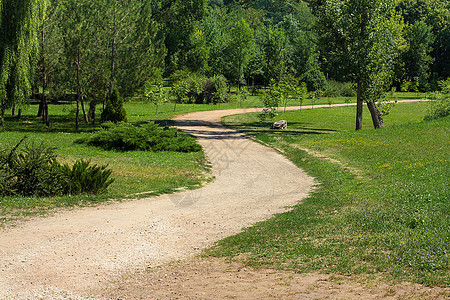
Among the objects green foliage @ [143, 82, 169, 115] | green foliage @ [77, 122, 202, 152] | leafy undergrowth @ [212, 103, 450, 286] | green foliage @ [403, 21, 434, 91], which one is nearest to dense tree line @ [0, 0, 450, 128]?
green foliage @ [143, 82, 169, 115]

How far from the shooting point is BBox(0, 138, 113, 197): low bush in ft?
42.4

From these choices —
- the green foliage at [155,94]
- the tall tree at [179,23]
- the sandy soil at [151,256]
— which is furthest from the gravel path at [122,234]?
the tall tree at [179,23]

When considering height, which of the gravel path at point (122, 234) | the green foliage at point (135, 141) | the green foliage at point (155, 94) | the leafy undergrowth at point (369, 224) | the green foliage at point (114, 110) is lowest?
the gravel path at point (122, 234)

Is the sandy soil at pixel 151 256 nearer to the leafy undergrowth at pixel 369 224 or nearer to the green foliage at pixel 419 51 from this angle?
the leafy undergrowth at pixel 369 224

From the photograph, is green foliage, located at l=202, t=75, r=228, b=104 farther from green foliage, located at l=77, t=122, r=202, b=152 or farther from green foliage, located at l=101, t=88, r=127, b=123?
green foliage, located at l=77, t=122, r=202, b=152

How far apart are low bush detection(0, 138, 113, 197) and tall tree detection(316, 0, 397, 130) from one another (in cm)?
2326

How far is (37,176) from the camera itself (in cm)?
1315

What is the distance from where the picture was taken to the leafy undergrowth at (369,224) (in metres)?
7.46

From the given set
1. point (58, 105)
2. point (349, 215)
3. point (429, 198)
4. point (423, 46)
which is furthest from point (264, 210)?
point (423, 46)

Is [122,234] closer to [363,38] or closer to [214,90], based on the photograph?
[363,38]

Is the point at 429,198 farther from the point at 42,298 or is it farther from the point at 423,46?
the point at 423,46

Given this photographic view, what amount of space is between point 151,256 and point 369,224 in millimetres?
4771

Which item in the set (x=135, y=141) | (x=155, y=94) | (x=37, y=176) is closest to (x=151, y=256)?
(x=37, y=176)

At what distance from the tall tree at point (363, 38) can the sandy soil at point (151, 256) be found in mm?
18971
